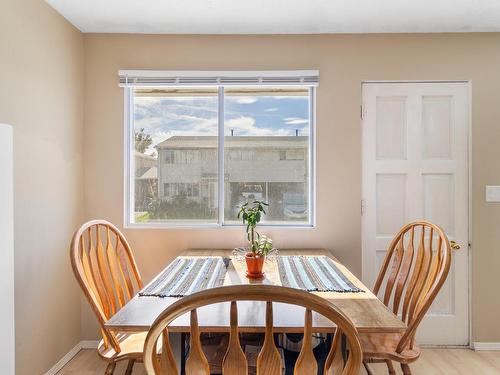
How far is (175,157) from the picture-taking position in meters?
2.82

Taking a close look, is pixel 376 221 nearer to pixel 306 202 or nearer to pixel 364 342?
pixel 306 202

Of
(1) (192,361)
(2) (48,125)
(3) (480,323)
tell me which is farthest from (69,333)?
(3) (480,323)

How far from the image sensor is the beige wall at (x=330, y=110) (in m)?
2.68

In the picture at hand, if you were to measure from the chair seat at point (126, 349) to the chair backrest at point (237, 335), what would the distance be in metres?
0.77

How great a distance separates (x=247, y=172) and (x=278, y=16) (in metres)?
1.13

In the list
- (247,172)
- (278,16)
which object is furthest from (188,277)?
(278,16)

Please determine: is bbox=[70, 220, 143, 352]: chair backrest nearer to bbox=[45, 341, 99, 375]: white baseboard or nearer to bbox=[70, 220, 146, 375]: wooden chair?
bbox=[70, 220, 146, 375]: wooden chair

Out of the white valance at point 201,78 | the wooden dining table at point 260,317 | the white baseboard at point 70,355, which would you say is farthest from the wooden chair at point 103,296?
the white valance at point 201,78

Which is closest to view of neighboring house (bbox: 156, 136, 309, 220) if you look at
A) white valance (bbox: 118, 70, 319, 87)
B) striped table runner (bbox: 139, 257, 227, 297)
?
white valance (bbox: 118, 70, 319, 87)

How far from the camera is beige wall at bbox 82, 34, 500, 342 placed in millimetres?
2682

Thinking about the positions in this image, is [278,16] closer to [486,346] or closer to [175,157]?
[175,157]

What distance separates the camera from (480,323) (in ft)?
8.80

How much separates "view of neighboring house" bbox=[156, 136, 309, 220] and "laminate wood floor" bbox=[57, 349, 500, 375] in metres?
1.24

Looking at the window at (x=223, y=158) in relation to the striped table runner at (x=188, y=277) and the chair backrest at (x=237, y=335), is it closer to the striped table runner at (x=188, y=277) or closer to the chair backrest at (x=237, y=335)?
the striped table runner at (x=188, y=277)
